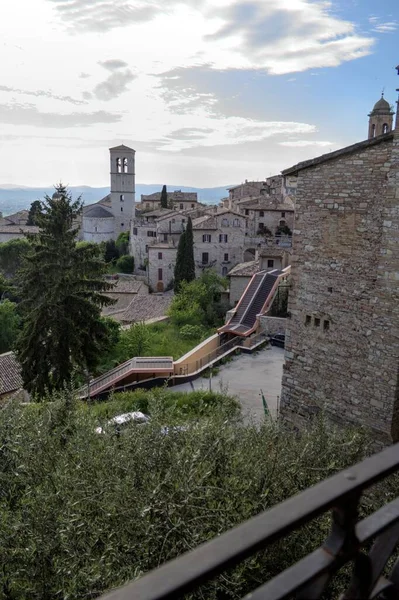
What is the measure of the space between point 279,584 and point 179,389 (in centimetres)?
1714

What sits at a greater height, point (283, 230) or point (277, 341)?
point (283, 230)

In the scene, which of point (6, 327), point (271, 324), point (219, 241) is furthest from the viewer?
point (219, 241)

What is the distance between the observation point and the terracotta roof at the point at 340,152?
25.0 ft

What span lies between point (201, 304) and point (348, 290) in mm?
24151

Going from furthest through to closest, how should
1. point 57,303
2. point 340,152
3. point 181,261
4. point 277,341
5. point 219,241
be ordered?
point 219,241, point 181,261, point 277,341, point 57,303, point 340,152

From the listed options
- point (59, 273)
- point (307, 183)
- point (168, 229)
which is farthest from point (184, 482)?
point (168, 229)

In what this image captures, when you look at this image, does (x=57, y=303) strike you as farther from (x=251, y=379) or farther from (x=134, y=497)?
(x=134, y=497)

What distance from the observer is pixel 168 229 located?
45.6 metres

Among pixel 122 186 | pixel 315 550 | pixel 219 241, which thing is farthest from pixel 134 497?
pixel 122 186

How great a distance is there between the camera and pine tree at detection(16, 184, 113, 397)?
51.6 feet

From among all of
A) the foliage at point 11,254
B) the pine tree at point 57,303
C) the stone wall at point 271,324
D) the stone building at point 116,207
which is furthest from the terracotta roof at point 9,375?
the stone building at point 116,207

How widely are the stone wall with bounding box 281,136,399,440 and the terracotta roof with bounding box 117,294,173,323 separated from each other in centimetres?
2215

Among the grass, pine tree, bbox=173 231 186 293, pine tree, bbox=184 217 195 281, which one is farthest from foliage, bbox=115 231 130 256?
the grass

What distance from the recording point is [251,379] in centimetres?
1811
